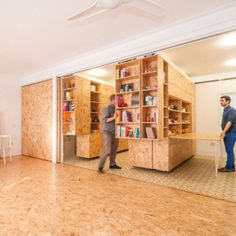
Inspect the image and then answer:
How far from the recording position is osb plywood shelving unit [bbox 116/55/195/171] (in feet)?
12.3

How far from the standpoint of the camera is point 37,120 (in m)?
5.81

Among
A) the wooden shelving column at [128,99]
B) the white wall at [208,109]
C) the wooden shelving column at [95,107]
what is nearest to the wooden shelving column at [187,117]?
the white wall at [208,109]

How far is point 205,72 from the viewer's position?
19.0 ft

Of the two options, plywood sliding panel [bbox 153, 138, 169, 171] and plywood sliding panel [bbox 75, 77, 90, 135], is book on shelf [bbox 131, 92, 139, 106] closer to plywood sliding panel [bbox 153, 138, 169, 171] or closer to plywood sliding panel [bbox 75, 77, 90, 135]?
plywood sliding panel [bbox 153, 138, 169, 171]

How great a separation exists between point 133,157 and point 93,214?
2247 mm

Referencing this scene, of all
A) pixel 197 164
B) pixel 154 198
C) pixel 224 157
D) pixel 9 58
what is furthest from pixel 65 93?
pixel 224 157

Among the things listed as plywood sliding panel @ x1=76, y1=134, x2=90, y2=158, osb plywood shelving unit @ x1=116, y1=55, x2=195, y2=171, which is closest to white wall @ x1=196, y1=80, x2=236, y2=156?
osb plywood shelving unit @ x1=116, y1=55, x2=195, y2=171

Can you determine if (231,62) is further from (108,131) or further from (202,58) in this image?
(108,131)

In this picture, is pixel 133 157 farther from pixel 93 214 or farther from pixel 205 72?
pixel 205 72

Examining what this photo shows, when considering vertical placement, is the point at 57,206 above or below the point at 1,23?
below

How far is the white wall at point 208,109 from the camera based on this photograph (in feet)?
19.5

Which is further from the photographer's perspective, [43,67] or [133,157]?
[43,67]

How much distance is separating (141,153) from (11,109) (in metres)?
4.80

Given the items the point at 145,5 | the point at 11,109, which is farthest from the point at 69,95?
the point at 145,5
